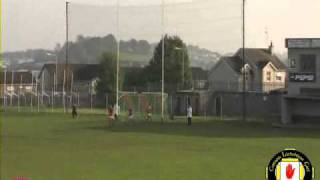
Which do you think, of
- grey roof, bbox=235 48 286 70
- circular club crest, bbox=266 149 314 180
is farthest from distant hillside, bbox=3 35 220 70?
circular club crest, bbox=266 149 314 180

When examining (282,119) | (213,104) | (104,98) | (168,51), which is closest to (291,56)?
(282,119)

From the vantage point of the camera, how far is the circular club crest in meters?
9.05

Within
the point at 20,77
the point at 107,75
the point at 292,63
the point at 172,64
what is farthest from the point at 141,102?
the point at 20,77

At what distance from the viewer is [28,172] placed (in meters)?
18.1

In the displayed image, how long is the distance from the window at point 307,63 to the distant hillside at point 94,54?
3597cm

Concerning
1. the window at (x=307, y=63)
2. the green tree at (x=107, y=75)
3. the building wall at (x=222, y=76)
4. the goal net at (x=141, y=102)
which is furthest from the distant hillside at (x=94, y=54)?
the window at (x=307, y=63)

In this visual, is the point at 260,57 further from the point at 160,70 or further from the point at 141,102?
the point at 141,102

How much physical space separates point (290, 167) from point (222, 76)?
291 feet

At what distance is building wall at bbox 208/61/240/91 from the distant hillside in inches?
56.9

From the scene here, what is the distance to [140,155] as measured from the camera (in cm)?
2391

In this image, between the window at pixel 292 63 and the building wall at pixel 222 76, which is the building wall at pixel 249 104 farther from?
the building wall at pixel 222 76

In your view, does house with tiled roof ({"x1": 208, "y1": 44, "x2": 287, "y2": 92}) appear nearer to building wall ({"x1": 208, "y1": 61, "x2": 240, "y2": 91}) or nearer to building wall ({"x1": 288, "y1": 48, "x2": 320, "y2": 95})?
building wall ({"x1": 208, "y1": 61, "x2": 240, "y2": 91})

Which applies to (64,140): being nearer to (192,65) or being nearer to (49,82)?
(192,65)

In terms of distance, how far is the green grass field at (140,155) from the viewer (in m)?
18.0
